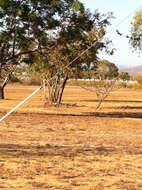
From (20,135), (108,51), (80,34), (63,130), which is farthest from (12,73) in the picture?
(20,135)

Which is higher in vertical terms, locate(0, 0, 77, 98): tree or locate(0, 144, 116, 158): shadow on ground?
locate(0, 0, 77, 98): tree

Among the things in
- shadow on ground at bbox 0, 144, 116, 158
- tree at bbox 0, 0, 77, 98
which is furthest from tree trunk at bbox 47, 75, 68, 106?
shadow on ground at bbox 0, 144, 116, 158

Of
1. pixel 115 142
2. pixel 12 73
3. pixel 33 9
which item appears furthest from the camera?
pixel 12 73

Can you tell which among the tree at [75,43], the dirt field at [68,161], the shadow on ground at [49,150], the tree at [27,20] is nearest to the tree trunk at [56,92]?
the tree at [75,43]

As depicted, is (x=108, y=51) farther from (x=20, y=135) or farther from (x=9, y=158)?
(x=9, y=158)

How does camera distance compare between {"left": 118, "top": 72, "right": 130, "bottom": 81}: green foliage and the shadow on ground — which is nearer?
the shadow on ground

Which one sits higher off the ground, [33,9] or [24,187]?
[33,9]

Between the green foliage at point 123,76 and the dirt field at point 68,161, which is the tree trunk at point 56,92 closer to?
the green foliage at point 123,76

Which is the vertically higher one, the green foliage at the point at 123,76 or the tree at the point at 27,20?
the tree at the point at 27,20

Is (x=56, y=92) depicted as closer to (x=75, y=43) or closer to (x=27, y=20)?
(x=75, y=43)

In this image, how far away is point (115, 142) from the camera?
14.2 meters

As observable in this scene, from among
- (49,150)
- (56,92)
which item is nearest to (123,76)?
(56,92)

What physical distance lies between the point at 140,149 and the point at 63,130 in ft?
18.4

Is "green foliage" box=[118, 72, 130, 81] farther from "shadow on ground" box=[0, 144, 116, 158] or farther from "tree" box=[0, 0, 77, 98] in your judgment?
"shadow on ground" box=[0, 144, 116, 158]
